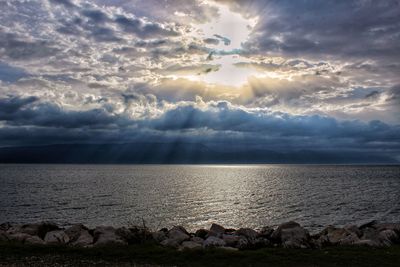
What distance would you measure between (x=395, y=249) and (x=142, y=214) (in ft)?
142

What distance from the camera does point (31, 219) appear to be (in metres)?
57.8

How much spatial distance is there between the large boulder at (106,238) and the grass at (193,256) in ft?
3.60

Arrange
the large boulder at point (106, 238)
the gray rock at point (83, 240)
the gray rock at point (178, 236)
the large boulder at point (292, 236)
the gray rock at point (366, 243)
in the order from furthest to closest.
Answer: the gray rock at point (178, 236), the gray rock at point (83, 240), the large boulder at point (292, 236), the large boulder at point (106, 238), the gray rock at point (366, 243)

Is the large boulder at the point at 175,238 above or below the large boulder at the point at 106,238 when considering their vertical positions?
below

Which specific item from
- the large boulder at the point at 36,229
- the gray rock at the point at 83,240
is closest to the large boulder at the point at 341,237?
the gray rock at the point at 83,240

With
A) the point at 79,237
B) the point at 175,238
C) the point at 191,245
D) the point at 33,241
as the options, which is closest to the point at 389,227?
the point at 191,245

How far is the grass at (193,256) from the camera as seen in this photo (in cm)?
2212

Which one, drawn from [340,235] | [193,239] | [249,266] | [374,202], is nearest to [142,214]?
[193,239]

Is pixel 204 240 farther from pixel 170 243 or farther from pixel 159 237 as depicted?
pixel 159 237

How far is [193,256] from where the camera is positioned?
23.7 meters

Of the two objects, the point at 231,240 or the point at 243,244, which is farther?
the point at 231,240

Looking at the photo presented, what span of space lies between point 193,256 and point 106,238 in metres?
7.38

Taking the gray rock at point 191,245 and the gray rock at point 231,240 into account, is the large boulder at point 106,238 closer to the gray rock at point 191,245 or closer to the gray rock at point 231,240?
the gray rock at point 191,245

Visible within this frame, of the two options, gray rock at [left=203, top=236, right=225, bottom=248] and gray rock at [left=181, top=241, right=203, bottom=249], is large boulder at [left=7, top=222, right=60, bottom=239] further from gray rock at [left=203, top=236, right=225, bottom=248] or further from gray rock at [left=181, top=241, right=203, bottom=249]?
gray rock at [left=203, top=236, right=225, bottom=248]
